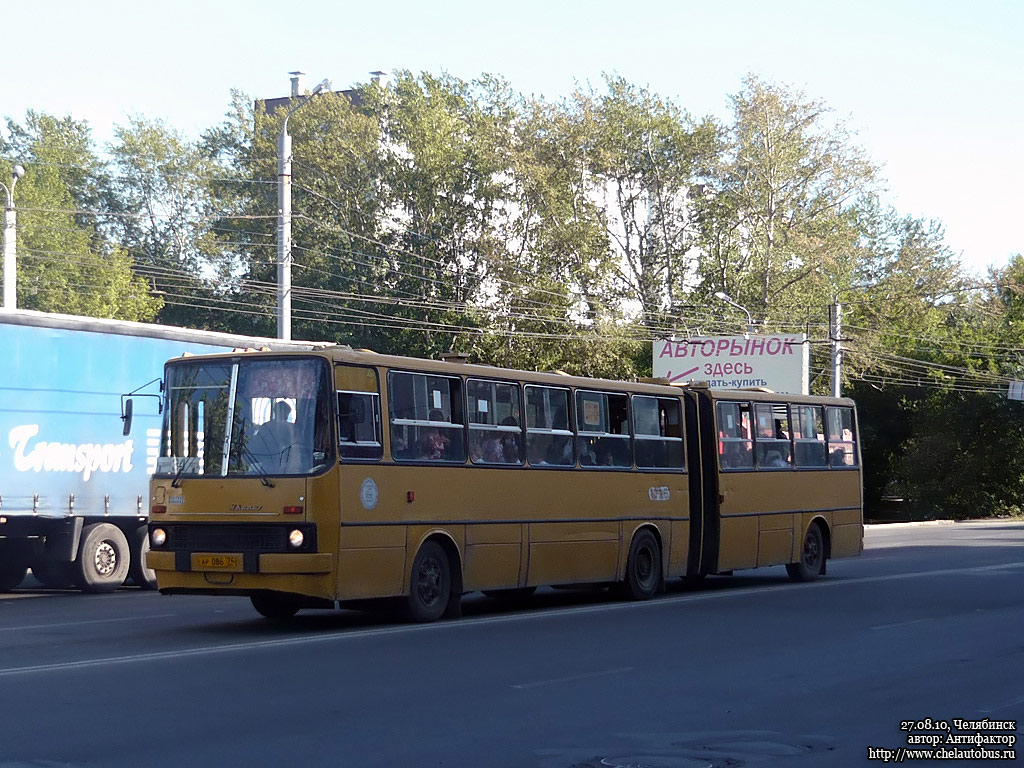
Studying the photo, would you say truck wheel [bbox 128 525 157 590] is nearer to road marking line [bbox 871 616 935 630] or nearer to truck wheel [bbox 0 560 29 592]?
truck wheel [bbox 0 560 29 592]

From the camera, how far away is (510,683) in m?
11.2

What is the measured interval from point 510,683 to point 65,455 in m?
11.5

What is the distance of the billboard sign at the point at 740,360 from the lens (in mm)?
52406

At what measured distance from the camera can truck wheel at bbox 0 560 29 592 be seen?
21766 millimetres

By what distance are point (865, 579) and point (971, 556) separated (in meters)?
7.39

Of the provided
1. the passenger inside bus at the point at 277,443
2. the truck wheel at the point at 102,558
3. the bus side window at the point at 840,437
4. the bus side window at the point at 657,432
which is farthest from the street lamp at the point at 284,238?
the passenger inside bus at the point at 277,443

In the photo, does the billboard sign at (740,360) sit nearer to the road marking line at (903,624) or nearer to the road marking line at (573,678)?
the road marking line at (903,624)

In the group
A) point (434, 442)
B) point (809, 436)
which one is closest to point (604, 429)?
point (434, 442)

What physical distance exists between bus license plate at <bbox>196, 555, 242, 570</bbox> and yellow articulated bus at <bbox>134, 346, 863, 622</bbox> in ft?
0.04

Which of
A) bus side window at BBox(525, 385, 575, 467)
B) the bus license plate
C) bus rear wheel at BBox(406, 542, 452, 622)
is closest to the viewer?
the bus license plate

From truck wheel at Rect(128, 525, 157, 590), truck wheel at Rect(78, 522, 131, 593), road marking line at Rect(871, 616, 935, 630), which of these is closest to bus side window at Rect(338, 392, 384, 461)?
road marking line at Rect(871, 616, 935, 630)

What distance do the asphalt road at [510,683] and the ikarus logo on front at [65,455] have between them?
8.11 ft

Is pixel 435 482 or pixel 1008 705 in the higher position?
pixel 435 482

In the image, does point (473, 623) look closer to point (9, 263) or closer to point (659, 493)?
point (659, 493)
